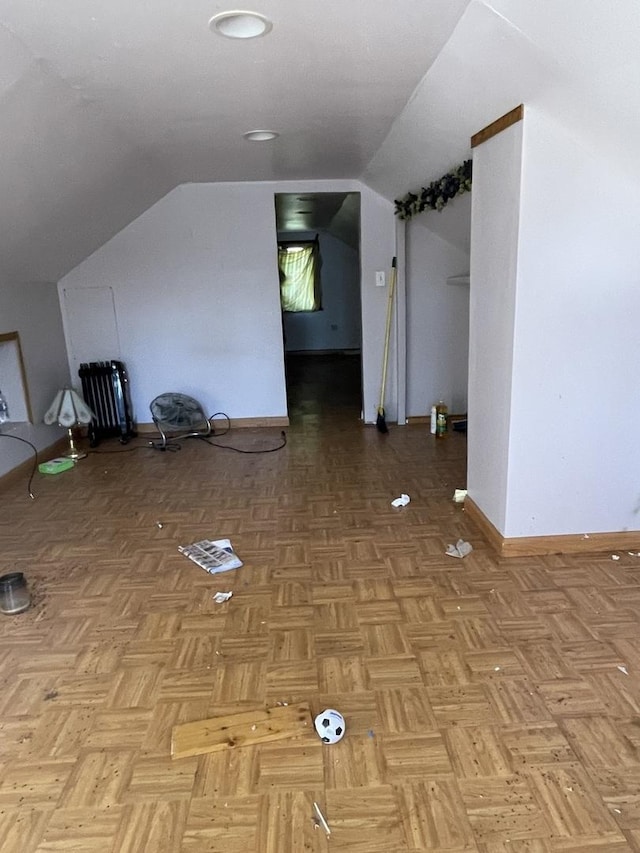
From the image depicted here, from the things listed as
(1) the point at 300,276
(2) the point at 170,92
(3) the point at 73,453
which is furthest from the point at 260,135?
(1) the point at 300,276

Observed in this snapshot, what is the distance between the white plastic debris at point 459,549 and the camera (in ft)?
8.43

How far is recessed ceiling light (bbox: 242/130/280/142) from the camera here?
10.1 ft

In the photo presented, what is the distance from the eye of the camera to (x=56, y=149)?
2.70m

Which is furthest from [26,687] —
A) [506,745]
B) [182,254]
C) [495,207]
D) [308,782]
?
[182,254]

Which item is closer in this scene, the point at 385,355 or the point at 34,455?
the point at 34,455

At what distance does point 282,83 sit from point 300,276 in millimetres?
7202

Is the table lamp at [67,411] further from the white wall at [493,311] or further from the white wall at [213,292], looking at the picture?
the white wall at [493,311]

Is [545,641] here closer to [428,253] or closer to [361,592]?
[361,592]

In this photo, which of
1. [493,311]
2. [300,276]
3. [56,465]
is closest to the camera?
[493,311]

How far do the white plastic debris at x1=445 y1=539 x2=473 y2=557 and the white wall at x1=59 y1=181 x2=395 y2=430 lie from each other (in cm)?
245

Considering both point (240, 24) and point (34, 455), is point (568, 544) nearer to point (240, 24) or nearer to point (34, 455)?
point (240, 24)

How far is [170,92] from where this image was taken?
2.40m

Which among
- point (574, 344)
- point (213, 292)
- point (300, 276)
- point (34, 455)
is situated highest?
point (300, 276)

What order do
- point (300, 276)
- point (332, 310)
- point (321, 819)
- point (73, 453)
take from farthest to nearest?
1. point (332, 310)
2. point (300, 276)
3. point (73, 453)
4. point (321, 819)
